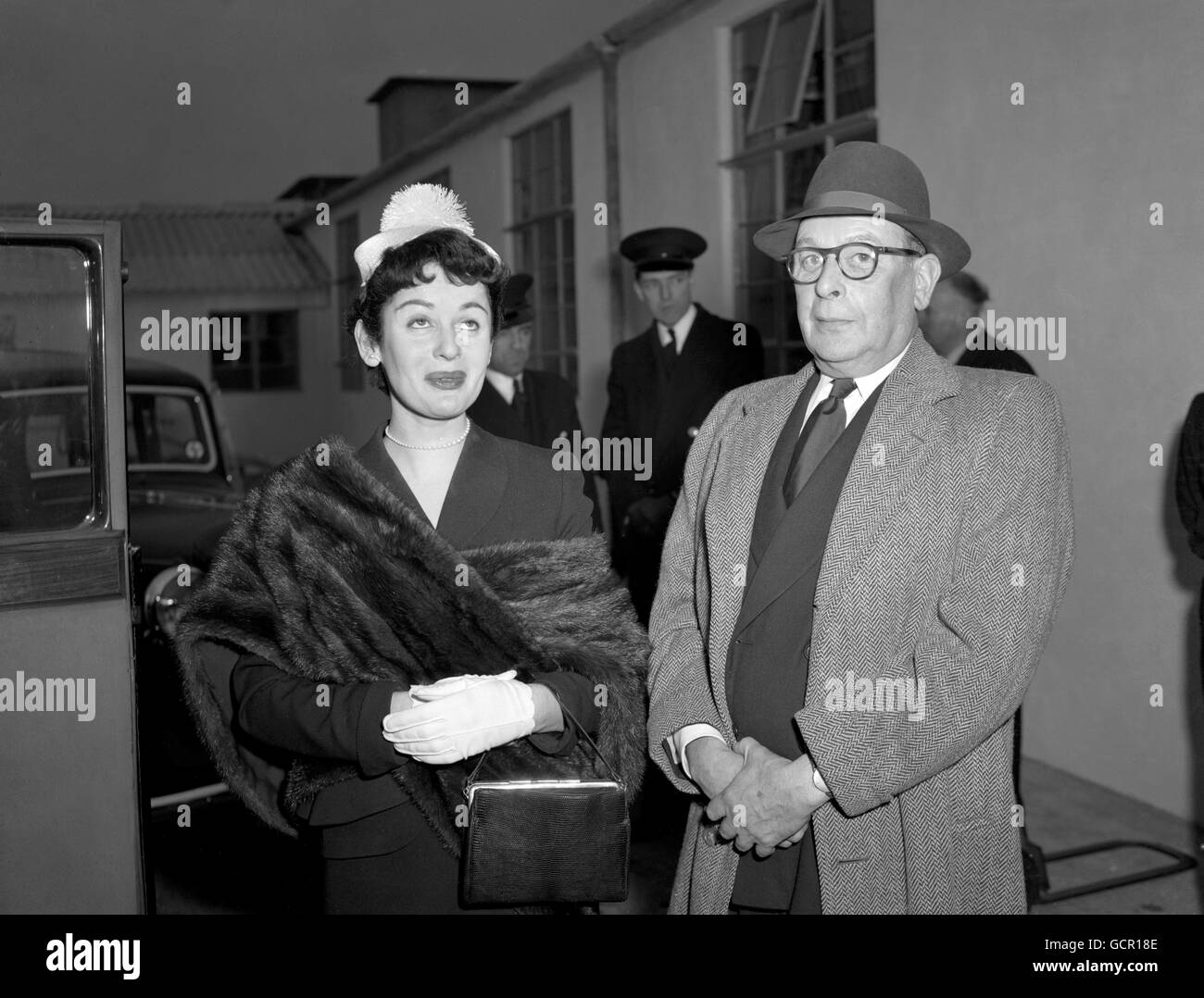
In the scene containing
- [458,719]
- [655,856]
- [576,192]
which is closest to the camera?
[458,719]

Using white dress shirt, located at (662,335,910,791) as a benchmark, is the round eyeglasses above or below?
above

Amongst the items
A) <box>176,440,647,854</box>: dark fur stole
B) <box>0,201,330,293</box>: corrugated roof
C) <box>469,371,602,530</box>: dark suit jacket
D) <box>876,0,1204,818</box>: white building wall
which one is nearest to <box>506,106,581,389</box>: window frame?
<box>876,0,1204,818</box>: white building wall

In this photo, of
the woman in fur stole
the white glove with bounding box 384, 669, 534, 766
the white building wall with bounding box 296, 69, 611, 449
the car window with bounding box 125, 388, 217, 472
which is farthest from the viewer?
the white building wall with bounding box 296, 69, 611, 449

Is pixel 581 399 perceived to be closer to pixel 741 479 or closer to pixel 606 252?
pixel 606 252

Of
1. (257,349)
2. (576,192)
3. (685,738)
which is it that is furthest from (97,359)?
(257,349)

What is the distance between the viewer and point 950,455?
6.35 ft

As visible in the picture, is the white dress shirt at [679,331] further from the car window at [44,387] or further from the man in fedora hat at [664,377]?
the car window at [44,387]

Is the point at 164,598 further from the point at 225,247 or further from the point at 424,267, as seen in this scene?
the point at 225,247

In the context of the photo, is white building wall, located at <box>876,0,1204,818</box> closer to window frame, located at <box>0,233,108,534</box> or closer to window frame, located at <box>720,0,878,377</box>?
window frame, located at <box>720,0,878,377</box>

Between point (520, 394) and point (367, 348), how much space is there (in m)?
2.50

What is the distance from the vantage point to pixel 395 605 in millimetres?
1969

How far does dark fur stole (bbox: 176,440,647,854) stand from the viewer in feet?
6.42

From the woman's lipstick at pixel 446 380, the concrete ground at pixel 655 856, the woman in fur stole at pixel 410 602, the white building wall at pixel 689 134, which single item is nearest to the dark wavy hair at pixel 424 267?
the woman in fur stole at pixel 410 602

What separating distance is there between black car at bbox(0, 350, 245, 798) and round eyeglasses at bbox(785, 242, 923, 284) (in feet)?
4.82
